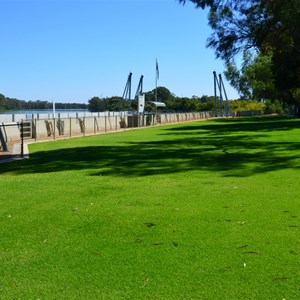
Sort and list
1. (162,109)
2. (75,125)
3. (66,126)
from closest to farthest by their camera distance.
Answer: (66,126) < (75,125) < (162,109)

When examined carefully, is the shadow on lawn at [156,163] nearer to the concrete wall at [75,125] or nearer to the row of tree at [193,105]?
the concrete wall at [75,125]

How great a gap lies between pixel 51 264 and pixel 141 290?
121cm

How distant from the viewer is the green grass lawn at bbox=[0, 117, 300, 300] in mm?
4316

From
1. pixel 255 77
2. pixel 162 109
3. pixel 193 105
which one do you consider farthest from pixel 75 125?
pixel 193 105

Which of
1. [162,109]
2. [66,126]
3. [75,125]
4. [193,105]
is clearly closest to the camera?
[66,126]

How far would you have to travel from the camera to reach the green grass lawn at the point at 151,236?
4.32 meters

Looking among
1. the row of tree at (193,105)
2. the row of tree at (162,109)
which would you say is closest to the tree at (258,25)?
the row of tree at (162,109)

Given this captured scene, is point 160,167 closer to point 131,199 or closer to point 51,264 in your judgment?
point 131,199

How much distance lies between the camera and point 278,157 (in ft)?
51.2

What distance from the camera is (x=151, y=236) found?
19.4 feet

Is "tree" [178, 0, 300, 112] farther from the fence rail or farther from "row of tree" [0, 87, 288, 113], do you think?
"row of tree" [0, 87, 288, 113]

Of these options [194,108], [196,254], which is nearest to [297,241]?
[196,254]

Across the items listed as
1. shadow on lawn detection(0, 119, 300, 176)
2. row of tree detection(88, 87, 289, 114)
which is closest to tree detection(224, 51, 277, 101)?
row of tree detection(88, 87, 289, 114)

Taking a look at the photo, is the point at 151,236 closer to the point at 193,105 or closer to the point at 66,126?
the point at 66,126
